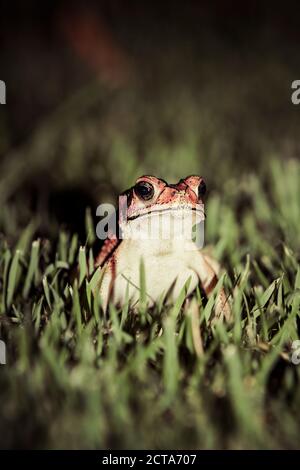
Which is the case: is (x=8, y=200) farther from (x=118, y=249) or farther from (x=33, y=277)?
(x=118, y=249)

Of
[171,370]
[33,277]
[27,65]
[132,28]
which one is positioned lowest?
[171,370]

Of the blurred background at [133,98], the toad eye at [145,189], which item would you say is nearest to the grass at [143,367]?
the toad eye at [145,189]

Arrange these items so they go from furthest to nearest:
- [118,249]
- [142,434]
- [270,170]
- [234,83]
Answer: [234,83] → [270,170] → [118,249] → [142,434]

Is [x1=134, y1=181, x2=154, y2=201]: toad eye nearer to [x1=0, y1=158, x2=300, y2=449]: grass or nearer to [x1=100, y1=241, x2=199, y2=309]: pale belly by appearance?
[x1=100, y1=241, x2=199, y2=309]: pale belly

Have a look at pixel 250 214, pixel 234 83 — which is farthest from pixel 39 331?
pixel 234 83

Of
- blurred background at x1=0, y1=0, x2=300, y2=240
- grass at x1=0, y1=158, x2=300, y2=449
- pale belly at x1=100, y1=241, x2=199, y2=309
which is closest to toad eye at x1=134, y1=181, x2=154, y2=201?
pale belly at x1=100, y1=241, x2=199, y2=309

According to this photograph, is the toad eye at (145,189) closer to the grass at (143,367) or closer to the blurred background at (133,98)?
the grass at (143,367)
